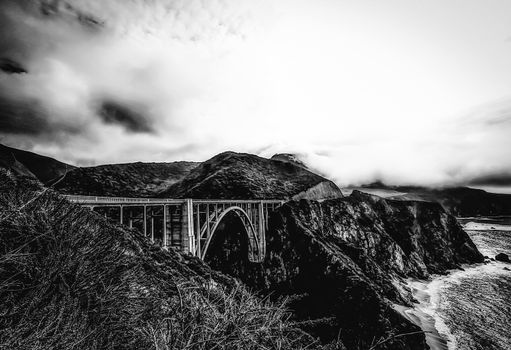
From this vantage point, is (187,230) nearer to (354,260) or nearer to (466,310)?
(354,260)

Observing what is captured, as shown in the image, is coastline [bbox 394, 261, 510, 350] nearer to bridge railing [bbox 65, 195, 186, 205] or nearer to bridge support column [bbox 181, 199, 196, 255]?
bridge support column [bbox 181, 199, 196, 255]

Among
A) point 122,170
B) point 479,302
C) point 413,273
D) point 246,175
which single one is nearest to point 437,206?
point 413,273

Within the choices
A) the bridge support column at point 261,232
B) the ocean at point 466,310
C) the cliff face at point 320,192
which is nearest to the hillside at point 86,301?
the ocean at point 466,310

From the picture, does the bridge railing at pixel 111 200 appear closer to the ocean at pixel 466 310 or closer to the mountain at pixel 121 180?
the ocean at pixel 466 310

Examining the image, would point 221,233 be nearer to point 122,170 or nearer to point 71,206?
point 71,206

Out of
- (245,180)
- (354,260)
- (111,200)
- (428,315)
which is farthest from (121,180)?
(428,315)

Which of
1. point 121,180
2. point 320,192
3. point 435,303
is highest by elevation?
point 121,180
